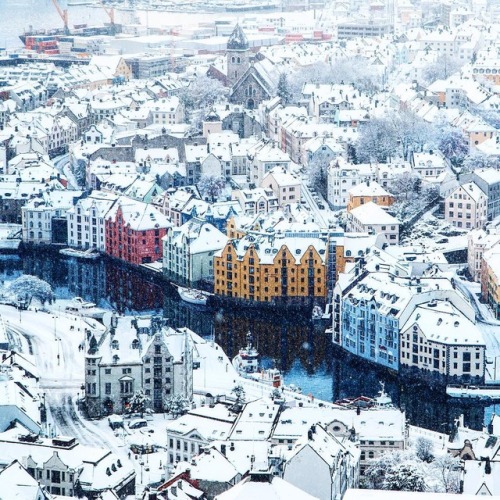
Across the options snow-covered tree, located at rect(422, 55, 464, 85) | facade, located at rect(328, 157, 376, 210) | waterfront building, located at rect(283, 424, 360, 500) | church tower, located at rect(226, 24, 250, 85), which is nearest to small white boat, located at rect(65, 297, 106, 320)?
facade, located at rect(328, 157, 376, 210)

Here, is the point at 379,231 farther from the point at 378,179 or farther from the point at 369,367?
the point at 369,367

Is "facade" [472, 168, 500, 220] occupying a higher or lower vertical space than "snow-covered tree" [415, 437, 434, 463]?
higher

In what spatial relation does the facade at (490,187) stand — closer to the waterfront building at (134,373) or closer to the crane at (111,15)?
the waterfront building at (134,373)

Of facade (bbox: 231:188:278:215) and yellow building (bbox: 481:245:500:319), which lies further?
facade (bbox: 231:188:278:215)

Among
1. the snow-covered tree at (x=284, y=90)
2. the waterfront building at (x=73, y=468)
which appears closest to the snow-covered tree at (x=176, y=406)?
the waterfront building at (x=73, y=468)

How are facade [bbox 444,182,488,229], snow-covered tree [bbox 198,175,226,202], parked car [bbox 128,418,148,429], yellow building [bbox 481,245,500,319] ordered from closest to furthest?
parked car [bbox 128,418,148,429], yellow building [bbox 481,245,500,319], facade [bbox 444,182,488,229], snow-covered tree [bbox 198,175,226,202]

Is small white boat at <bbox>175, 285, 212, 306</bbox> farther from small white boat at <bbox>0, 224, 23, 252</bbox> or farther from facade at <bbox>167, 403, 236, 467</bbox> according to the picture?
facade at <bbox>167, 403, 236, 467</bbox>
